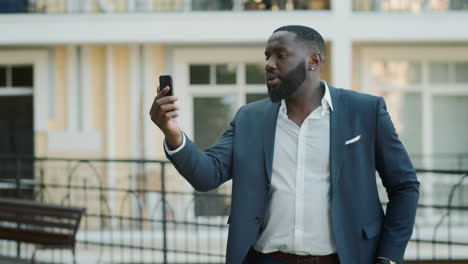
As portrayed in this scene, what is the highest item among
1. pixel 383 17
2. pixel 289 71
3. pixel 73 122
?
pixel 383 17

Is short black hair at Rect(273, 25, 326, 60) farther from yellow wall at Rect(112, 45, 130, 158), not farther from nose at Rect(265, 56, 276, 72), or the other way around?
yellow wall at Rect(112, 45, 130, 158)

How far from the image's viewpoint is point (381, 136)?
2736 millimetres

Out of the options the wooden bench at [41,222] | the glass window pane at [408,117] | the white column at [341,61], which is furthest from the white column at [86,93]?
the wooden bench at [41,222]

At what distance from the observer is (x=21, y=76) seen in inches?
513

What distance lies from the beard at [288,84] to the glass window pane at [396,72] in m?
10.8

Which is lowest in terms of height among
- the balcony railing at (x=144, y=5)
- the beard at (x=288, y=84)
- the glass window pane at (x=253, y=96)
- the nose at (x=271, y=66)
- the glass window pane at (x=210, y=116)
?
the glass window pane at (x=210, y=116)

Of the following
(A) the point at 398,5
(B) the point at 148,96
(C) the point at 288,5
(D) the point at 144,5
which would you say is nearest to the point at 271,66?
(B) the point at 148,96

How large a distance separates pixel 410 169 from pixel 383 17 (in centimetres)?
968

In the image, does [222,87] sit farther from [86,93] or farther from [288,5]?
[86,93]

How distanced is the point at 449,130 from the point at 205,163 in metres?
11.6

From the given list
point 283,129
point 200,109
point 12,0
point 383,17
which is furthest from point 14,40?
point 283,129

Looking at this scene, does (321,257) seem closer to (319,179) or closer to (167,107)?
(319,179)

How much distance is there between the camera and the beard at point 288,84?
8.87 feet

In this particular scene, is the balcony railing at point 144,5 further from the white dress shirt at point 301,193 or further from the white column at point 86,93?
the white dress shirt at point 301,193
